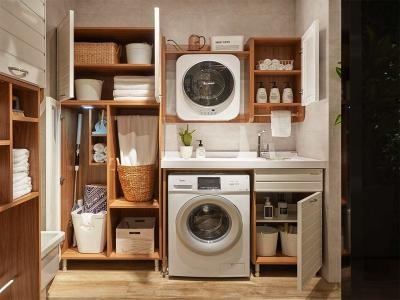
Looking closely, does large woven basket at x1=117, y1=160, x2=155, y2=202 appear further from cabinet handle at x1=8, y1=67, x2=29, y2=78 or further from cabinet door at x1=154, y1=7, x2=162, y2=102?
cabinet handle at x1=8, y1=67, x2=29, y2=78

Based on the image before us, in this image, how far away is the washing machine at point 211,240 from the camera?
3018 millimetres

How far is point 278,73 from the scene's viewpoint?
3533 millimetres

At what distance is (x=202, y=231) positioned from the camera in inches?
124

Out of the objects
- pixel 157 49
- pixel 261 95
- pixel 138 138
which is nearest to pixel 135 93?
pixel 138 138

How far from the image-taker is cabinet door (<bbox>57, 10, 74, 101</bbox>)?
292cm

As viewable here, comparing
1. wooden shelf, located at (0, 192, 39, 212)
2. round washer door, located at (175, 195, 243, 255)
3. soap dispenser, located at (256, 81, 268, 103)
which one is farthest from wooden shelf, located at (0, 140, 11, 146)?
soap dispenser, located at (256, 81, 268, 103)

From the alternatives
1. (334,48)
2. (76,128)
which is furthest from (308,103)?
(76,128)

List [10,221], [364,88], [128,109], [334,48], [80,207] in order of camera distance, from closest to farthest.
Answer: [364,88]
[10,221]
[334,48]
[80,207]
[128,109]

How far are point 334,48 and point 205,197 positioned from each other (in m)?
1.50

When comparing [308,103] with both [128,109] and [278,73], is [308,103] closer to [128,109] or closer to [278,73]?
[278,73]

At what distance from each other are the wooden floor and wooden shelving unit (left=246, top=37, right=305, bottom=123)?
1468mm

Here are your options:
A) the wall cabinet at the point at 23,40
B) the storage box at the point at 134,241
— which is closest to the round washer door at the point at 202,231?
the storage box at the point at 134,241

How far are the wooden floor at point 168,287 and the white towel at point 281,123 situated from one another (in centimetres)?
125

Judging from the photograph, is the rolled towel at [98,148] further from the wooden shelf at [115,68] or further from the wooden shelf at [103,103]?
the wooden shelf at [115,68]
